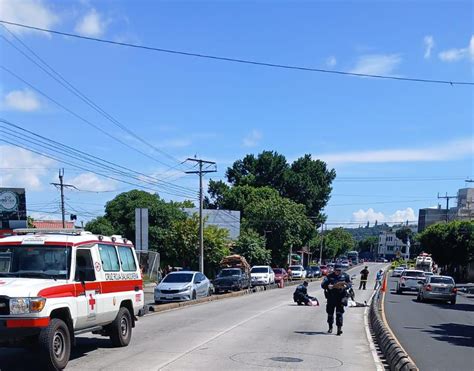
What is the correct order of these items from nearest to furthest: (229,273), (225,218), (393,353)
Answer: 1. (393,353)
2. (229,273)
3. (225,218)

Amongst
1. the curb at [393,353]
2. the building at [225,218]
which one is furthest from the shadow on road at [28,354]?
the building at [225,218]

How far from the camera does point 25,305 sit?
32.0 feet

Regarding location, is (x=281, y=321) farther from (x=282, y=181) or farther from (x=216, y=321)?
(x=282, y=181)

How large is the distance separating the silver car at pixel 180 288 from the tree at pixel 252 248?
34334 mm

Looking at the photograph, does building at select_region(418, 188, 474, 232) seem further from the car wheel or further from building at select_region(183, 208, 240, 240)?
the car wheel

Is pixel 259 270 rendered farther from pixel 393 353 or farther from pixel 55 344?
pixel 55 344

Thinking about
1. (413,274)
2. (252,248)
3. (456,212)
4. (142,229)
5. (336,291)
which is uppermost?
(456,212)

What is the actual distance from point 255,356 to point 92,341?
386cm

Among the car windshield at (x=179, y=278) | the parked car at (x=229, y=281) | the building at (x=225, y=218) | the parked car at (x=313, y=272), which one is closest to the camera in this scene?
the car windshield at (x=179, y=278)

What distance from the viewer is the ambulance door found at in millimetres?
11188

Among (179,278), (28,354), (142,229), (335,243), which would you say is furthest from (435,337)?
(335,243)

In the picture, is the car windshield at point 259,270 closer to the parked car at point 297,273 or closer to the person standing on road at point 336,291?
the parked car at point 297,273

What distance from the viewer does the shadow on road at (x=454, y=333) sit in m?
17.1

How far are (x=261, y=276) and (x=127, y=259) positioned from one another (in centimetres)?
3791
